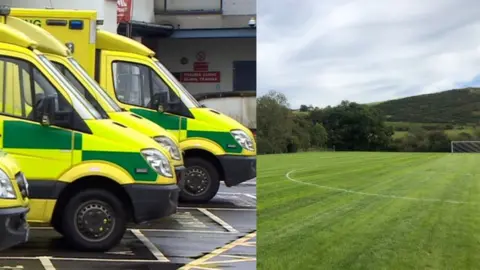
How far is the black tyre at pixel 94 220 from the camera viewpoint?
4348 millimetres

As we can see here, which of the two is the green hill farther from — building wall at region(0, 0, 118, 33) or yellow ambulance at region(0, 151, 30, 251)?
building wall at region(0, 0, 118, 33)

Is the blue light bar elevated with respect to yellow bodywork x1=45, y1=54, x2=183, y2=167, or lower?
elevated

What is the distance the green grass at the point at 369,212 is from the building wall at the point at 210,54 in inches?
37.5

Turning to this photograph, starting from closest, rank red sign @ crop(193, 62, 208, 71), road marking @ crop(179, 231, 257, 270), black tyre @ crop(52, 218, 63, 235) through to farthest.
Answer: road marking @ crop(179, 231, 257, 270), black tyre @ crop(52, 218, 63, 235), red sign @ crop(193, 62, 208, 71)

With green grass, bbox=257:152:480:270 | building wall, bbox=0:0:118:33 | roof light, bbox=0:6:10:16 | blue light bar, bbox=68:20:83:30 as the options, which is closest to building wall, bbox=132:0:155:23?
building wall, bbox=0:0:118:33

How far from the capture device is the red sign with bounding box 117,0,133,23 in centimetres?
483

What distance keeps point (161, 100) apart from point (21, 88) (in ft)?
6.39

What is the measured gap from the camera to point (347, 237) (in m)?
3.10

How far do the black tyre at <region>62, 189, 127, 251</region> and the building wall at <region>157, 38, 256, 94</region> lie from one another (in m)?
0.98

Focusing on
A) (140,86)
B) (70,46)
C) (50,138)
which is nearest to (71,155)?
(50,138)

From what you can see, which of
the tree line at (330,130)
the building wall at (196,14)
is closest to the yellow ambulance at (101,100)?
the building wall at (196,14)

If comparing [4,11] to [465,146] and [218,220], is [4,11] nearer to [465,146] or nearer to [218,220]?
[218,220]

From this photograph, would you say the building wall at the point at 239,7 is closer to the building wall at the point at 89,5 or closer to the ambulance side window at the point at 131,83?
the building wall at the point at 89,5

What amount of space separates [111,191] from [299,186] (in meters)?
1.59
